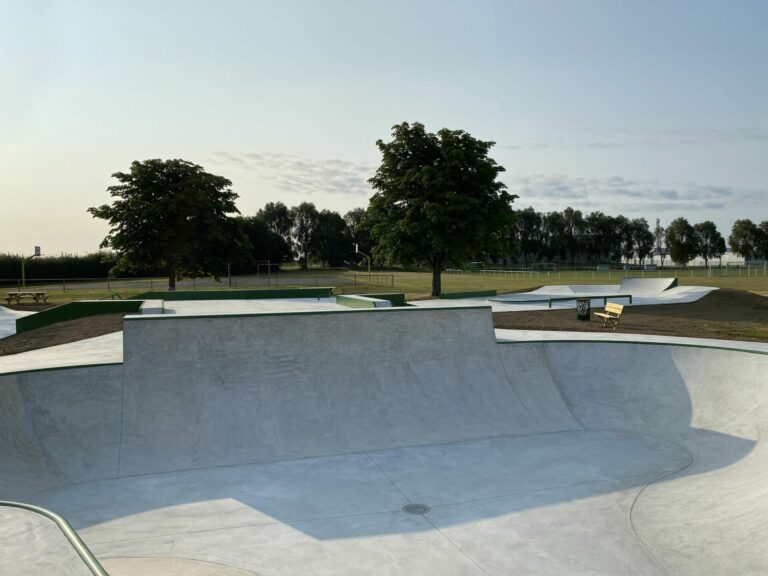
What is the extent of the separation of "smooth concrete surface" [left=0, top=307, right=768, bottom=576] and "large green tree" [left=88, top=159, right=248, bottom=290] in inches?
998

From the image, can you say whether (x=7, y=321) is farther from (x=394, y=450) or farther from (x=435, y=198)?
(x=435, y=198)

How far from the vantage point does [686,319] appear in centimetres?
1967

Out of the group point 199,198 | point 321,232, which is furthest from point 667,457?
point 321,232

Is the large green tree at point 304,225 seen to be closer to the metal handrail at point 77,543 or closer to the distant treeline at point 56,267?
the distant treeline at point 56,267

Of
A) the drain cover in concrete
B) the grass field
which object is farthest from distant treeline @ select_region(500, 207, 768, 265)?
the drain cover in concrete

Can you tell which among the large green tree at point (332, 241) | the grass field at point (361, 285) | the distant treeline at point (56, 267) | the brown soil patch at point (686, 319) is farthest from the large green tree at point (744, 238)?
the distant treeline at point (56, 267)

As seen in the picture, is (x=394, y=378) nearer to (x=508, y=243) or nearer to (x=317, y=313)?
(x=317, y=313)

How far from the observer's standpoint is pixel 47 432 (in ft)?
25.3

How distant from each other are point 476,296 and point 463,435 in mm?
21716

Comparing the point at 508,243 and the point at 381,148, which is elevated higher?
the point at 381,148

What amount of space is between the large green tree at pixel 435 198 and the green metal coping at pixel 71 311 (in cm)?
1444

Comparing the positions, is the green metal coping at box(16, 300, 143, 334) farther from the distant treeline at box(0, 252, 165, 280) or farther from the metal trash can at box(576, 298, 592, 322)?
the distant treeline at box(0, 252, 165, 280)

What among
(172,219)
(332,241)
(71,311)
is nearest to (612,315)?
(71,311)

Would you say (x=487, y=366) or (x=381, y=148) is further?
(x=381, y=148)
